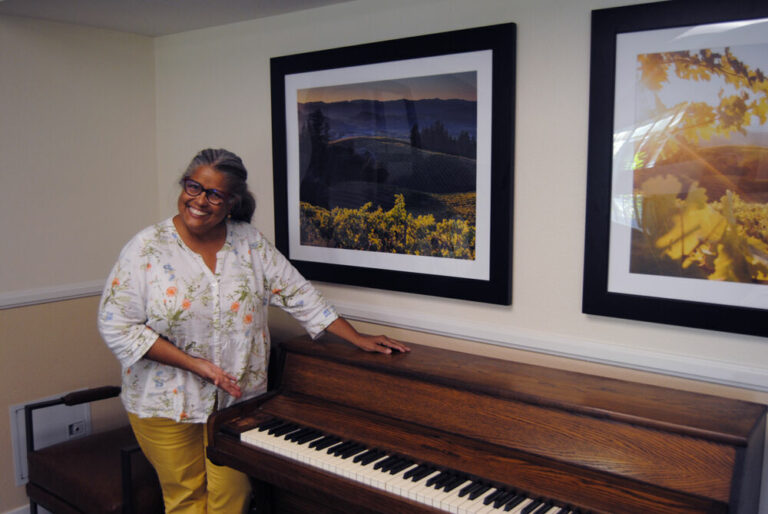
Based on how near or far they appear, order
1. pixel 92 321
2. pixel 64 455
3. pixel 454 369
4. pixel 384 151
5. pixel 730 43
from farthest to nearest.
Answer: pixel 92 321, pixel 64 455, pixel 384 151, pixel 454 369, pixel 730 43

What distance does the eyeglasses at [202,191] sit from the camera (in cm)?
231

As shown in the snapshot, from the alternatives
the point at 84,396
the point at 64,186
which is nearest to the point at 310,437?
the point at 84,396

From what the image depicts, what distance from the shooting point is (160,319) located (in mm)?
2311

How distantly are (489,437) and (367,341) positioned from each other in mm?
661

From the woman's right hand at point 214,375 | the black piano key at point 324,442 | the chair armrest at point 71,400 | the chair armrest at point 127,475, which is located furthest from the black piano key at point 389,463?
the chair armrest at point 71,400

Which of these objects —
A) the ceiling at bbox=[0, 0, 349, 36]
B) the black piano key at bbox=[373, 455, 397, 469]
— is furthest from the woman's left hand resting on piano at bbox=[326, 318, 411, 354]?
the ceiling at bbox=[0, 0, 349, 36]

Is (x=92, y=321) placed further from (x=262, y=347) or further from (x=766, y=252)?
(x=766, y=252)

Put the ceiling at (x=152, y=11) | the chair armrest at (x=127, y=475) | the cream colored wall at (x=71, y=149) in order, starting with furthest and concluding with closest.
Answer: the cream colored wall at (x=71, y=149) → the ceiling at (x=152, y=11) → the chair armrest at (x=127, y=475)

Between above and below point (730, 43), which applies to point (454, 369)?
below

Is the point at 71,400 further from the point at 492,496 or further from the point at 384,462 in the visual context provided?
the point at 492,496

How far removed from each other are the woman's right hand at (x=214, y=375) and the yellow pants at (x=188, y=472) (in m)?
0.26

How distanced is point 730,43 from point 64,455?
2908mm

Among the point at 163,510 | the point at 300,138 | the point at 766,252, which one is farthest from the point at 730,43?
the point at 163,510

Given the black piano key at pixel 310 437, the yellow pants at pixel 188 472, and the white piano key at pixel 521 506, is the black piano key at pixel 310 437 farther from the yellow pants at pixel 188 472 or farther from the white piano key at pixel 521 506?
the white piano key at pixel 521 506
